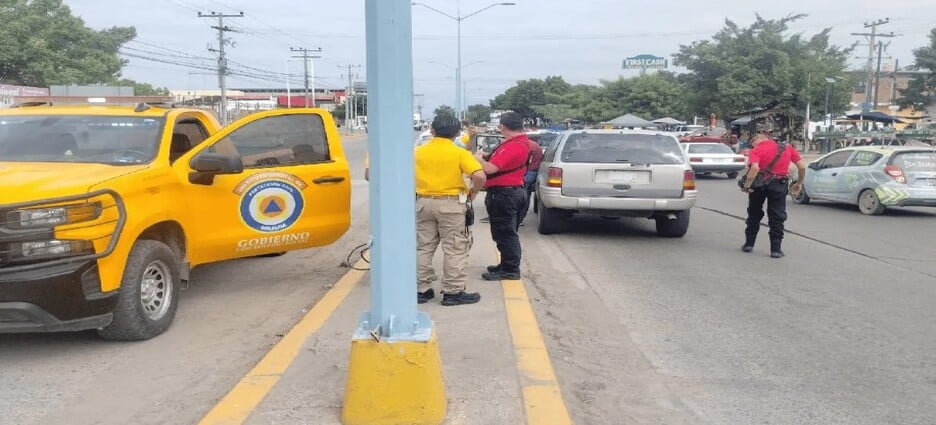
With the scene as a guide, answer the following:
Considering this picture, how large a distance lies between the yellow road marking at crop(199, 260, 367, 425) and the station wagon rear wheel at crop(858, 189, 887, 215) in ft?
36.3

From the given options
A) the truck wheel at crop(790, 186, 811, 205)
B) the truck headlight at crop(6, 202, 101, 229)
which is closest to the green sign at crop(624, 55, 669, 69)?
the truck wheel at crop(790, 186, 811, 205)

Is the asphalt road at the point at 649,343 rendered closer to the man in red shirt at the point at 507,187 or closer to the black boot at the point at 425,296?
the man in red shirt at the point at 507,187

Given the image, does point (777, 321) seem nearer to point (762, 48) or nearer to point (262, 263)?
point (262, 263)

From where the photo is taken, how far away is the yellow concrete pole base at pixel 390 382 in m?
3.62

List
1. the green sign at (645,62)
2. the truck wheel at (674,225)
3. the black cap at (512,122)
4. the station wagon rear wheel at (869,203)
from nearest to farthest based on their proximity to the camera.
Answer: the black cap at (512,122) → the truck wheel at (674,225) → the station wagon rear wheel at (869,203) → the green sign at (645,62)

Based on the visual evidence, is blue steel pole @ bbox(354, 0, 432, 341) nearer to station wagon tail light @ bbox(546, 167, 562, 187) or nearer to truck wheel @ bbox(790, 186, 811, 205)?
station wagon tail light @ bbox(546, 167, 562, 187)

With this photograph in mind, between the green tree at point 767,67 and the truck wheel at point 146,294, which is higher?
the green tree at point 767,67

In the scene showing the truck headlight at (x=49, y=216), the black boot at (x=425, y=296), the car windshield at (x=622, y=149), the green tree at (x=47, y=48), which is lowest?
the black boot at (x=425, y=296)

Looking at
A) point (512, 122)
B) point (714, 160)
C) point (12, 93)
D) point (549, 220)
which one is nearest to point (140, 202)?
point (512, 122)

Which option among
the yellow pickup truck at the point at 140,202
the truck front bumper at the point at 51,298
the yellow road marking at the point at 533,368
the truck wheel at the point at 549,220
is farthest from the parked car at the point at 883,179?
the truck front bumper at the point at 51,298

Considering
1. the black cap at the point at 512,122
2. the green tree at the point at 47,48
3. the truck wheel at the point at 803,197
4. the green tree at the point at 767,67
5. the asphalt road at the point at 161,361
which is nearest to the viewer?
the asphalt road at the point at 161,361

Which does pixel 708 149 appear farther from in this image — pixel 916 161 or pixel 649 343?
pixel 649 343

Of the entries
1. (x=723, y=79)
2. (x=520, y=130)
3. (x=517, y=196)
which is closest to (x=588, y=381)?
(x=517, y=196)

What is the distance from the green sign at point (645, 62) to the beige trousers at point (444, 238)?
293 ft
